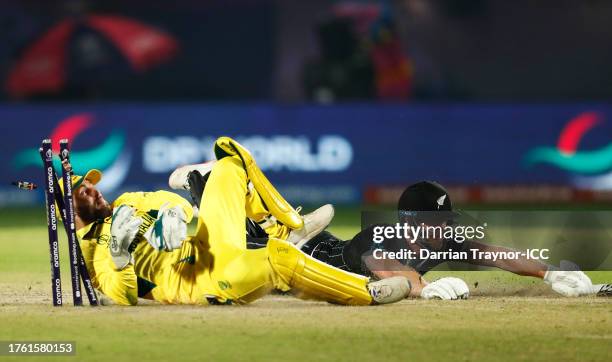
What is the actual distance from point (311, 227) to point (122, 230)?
1.83 m

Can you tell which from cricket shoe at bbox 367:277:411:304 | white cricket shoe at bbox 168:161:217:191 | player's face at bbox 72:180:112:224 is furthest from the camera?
white cricket shoe at bbox 168:161:217:191

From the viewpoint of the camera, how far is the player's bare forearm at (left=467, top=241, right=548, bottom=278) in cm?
867

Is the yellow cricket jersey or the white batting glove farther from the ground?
the white batting glove

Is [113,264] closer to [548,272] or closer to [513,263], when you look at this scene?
[513,263]

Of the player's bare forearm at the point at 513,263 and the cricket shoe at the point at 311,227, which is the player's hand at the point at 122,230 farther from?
the player's bare forearm at the point at 513,263

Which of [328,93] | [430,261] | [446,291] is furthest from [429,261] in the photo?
[328,93]

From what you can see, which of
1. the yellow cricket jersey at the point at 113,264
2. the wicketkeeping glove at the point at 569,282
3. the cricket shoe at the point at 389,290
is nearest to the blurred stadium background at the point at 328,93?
the wicketkeeping glove at the point at 569,282

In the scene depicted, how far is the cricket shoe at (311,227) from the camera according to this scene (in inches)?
359

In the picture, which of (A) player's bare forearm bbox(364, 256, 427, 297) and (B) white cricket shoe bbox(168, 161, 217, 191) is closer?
(A) player's bare forearm bbox(364, 256, 427, 297)

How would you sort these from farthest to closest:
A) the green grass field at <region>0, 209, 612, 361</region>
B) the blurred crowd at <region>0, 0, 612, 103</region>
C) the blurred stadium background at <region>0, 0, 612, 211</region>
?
1. the blurred crowd at <region>0, 0, 612, 103</region>
2. the blurred stadium background at <region>0, 0, 612, 211</region>
3. the green grass field at <region>0, 209, 612, 361</region>

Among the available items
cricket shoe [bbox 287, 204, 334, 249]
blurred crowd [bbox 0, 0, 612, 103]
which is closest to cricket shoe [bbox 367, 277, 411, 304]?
cricket shoe [bbox 287, 204, 334, 249]

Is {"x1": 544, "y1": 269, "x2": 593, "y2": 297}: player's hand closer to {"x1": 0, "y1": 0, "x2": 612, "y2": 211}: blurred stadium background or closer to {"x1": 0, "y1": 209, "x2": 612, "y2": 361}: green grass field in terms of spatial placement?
{"x1": 0, "y1": 209, "x2": 612, "y2": 361}: green grass field

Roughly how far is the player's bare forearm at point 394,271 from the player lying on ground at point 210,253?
1.19ft

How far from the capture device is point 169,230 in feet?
25.0
